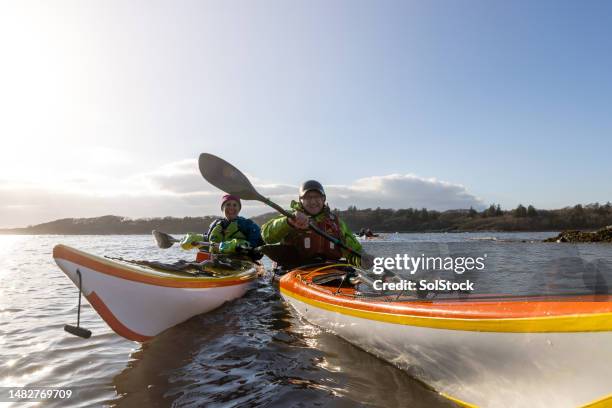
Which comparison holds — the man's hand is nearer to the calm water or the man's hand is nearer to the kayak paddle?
the kayak paddle

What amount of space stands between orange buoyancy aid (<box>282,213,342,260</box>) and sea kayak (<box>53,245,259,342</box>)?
1.74 metres

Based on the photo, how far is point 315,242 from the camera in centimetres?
757

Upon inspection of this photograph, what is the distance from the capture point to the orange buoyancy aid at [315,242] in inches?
296

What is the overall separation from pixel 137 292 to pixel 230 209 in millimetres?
4911

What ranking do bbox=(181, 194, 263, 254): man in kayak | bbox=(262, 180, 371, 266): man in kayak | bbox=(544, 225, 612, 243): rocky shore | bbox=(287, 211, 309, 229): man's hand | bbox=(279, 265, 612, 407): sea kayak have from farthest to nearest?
bbox=(544, 225, 612, 243): rocky shore, bbox=(181, 194, 263, 254): man in kayak, bbox=(262, 180, 371, 266): man in kayak, bbox=(287, 211, 309, 229): man's hand, bbox=(279, 265, 612, 407): sea kayak

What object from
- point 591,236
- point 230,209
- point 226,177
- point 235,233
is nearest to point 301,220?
point 226,177

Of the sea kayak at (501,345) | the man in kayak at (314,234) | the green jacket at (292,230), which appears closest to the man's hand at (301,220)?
the green jacket at (292,230)

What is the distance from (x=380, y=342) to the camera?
397cm

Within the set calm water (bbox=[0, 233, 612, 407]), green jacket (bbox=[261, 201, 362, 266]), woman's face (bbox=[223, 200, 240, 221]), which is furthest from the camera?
woman's face (bbox=[223, 200, 240, 221])

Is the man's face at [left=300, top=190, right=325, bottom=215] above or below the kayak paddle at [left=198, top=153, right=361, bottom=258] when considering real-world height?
below

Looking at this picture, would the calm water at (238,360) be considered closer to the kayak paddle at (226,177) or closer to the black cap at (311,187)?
the kayak paddle at (226,177)

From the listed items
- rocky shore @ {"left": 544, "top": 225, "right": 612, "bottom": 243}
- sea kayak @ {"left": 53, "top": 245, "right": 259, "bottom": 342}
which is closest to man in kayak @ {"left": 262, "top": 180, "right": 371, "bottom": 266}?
sea kayak @ {"left": 53, "top": 245, "right": 259, "bottom": 342}

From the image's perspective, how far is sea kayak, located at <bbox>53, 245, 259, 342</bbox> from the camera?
4484 millimetres

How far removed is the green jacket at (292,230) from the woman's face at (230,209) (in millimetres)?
→ 2275
